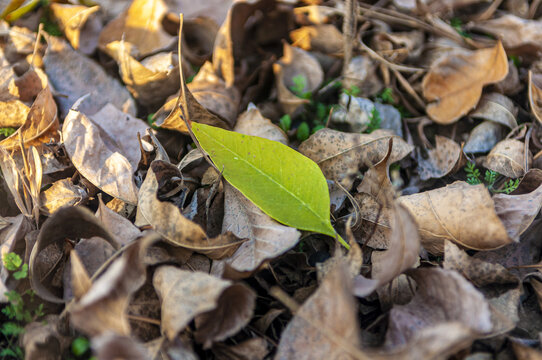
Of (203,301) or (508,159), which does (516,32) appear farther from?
(203,301)

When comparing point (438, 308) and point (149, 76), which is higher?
point (149, 76)

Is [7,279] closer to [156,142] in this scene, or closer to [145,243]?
[145,243]

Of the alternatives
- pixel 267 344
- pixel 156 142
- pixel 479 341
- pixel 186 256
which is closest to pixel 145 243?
pixel 186 256

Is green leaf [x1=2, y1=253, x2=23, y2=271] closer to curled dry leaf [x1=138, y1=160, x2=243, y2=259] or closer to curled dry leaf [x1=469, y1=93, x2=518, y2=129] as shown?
curled dry leaf [x1=138, y1=160, x2=243, y2=259]

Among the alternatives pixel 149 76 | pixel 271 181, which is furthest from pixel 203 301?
pixel 149 76

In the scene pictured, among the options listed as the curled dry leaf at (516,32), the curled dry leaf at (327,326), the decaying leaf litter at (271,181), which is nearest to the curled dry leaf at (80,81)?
the decaying leaf litter at (271,181)

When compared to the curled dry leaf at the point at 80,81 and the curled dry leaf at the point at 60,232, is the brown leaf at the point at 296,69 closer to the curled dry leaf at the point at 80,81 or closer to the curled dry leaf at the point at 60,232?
the curled dry leaf at the point at 80,81
